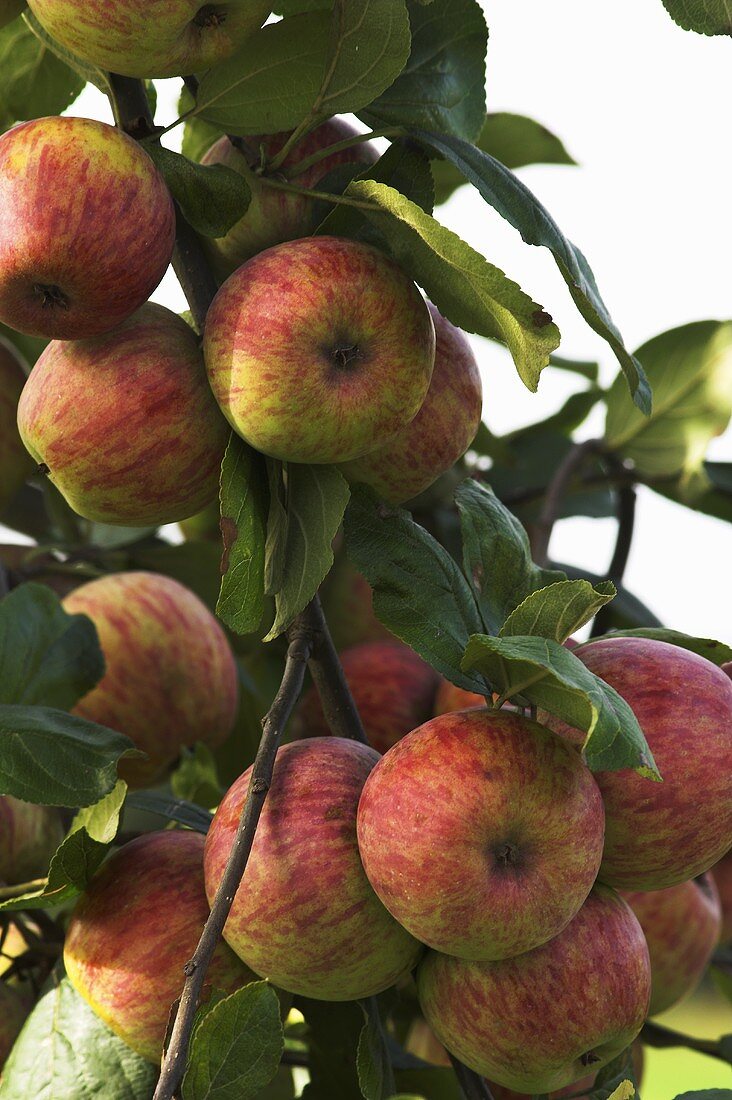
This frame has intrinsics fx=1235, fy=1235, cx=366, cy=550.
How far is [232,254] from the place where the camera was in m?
0.82

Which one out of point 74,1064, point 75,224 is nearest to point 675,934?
point 74,1064

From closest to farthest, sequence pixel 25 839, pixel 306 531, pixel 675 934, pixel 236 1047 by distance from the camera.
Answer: pixel 236 1047 < pixel 306 531 < pixel 25 839 < pixel 675 934

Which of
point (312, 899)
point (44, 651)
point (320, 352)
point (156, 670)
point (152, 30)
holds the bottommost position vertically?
point (156, 670)

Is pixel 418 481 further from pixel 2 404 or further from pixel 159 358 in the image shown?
pixel 2 404

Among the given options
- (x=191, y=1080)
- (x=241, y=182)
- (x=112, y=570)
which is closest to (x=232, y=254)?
(x=241, y=182)

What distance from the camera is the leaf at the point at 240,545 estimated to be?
71 cm

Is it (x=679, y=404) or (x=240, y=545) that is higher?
(x=240, y=545)

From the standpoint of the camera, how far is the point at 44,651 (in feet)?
3.28

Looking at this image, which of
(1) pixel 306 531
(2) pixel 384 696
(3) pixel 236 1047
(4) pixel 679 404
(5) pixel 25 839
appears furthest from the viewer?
(4) pixel 679 404

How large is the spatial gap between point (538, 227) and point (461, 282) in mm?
70

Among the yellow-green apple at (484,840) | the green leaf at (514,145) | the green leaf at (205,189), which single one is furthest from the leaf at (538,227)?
the green leaf at (514,145)

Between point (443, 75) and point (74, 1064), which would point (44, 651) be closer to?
point (74, 1064)

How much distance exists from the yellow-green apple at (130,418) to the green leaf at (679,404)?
76 centimetres

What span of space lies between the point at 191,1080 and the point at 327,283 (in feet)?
1.41
